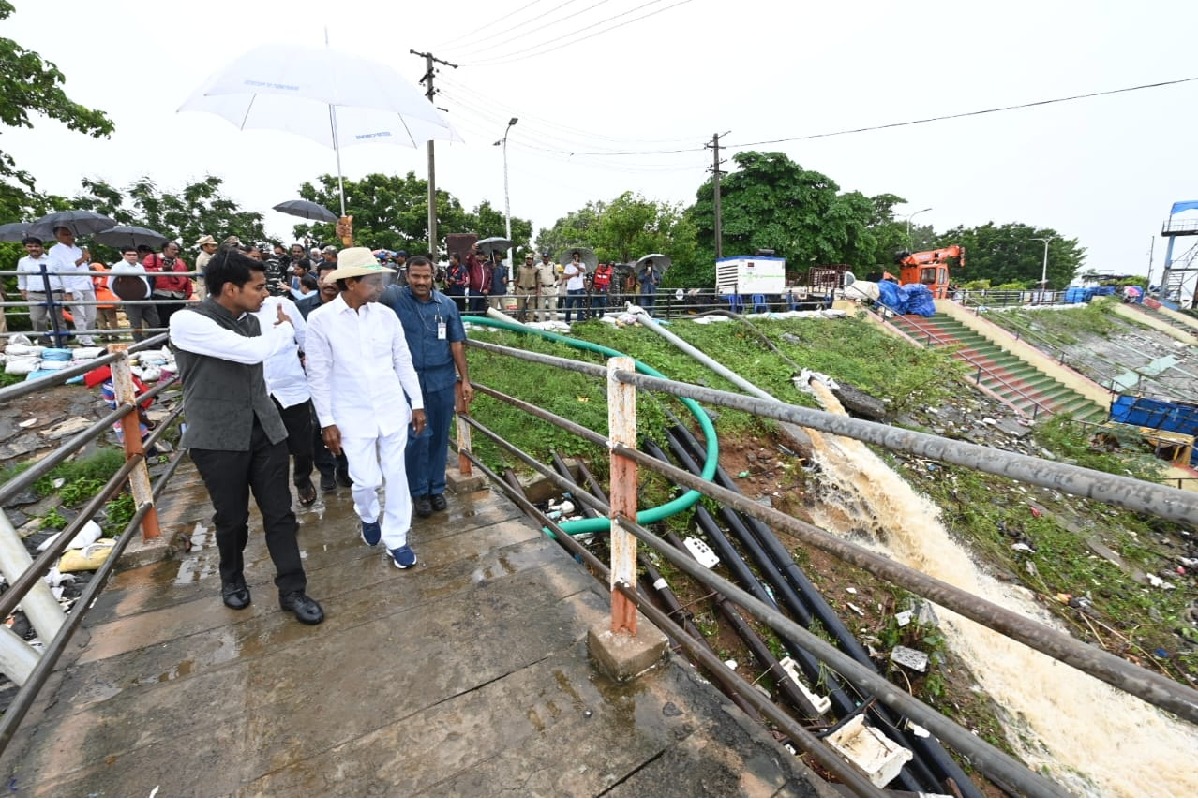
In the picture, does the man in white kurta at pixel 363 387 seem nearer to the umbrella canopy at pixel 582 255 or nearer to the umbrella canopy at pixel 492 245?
the umbrella canopy at pixel 492 245

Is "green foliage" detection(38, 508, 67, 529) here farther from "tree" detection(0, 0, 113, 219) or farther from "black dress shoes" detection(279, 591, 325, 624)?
"tree" detection(0, 0, 113, 219)

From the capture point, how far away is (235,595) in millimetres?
2588

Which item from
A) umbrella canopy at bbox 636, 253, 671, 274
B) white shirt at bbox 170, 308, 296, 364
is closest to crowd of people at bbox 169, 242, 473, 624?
white shirt at bbox 170, 308, 296, 364

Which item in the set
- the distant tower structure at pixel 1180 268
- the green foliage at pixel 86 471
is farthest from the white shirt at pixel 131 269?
the distant tower structure at pixel 1180 268

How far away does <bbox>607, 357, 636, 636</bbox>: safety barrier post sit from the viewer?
80.7 inches

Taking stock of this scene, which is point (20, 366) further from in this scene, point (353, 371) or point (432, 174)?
point (432, 174)

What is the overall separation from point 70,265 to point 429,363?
7.72 m

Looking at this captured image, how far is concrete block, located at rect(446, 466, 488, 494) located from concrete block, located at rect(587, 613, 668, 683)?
1916 millimetres

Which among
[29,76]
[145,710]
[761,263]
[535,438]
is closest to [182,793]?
[145,710]

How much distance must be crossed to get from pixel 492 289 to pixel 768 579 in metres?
8.73

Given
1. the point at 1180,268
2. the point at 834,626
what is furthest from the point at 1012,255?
the point at 834,626

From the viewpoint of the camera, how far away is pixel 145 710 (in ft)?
6.48

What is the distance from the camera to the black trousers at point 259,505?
96.6 inches

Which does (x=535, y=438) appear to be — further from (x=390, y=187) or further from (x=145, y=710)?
(x=390, y=187)
